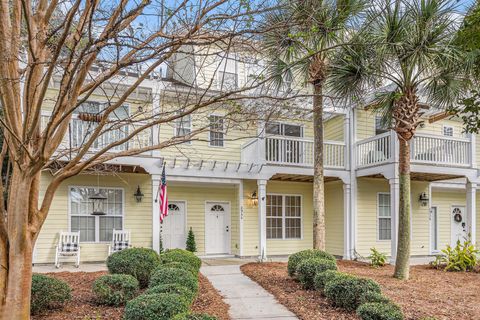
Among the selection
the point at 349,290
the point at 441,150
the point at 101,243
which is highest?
the point at 441,150

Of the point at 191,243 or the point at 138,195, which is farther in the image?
the point at 191,243

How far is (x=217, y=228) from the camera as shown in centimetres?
1423

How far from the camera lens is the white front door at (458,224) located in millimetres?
16906

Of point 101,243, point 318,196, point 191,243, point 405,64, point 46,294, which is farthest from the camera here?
point 191,243

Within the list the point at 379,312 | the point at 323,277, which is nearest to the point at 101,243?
the point at 323,277

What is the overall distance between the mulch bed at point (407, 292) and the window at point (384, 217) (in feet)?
12.9

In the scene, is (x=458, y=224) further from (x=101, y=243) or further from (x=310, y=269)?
(x=101, y=243)

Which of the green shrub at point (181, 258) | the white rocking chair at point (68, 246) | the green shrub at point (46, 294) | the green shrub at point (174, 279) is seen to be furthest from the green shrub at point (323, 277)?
the white rocking chair at point (68, 246)

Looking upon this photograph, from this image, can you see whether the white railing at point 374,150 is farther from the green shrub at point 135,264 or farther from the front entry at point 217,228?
the green shrub at point 135,264

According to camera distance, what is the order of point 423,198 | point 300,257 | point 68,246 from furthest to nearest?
point 423,198 → point 68,246 → point 300,257

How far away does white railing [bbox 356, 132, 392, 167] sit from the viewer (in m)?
13.0

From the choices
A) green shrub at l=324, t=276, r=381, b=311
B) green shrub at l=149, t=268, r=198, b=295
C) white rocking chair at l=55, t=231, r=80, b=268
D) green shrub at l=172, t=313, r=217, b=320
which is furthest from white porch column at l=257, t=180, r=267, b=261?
green shrub at l=172, t=313, r=217, b=320

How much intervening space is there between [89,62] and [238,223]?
413 inches

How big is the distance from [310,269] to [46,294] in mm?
4646
